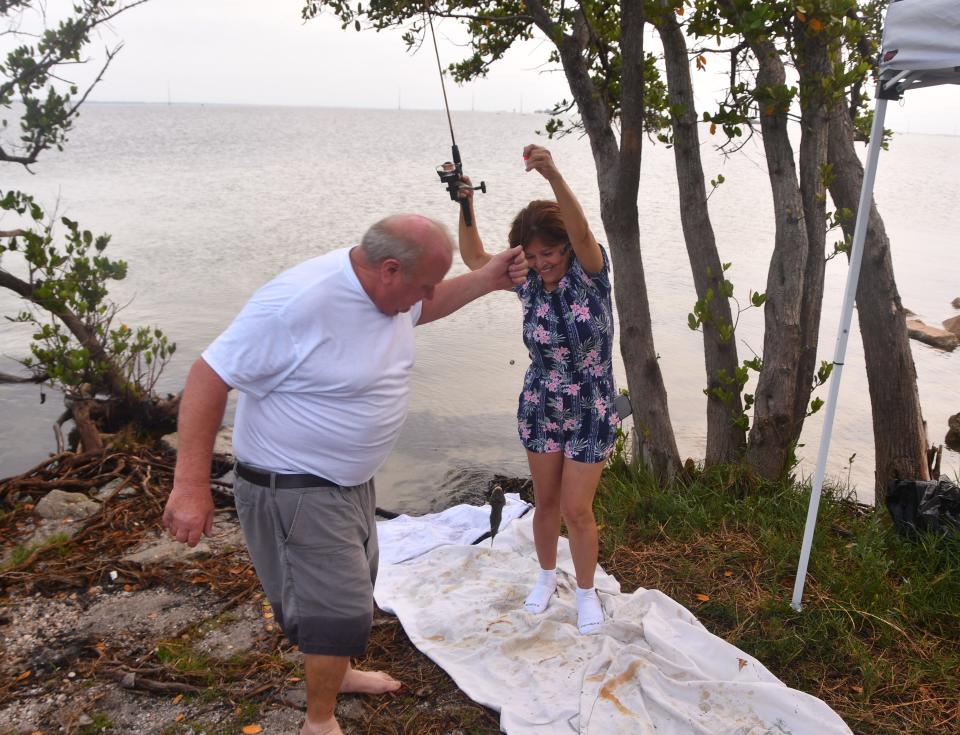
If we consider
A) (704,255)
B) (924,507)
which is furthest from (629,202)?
(924,507)

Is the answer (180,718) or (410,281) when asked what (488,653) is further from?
(410,281)

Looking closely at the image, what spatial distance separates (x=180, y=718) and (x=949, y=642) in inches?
127

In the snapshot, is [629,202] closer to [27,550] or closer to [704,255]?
[704,255]

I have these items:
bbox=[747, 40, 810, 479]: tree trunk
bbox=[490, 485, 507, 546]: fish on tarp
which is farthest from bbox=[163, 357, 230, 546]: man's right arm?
bbox=[747, 40, 810, 479]: tree trunk

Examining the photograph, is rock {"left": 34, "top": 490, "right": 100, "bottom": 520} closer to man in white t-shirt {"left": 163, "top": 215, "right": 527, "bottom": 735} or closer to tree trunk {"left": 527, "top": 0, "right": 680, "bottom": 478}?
man in white t-shirt {"left": 163, "top": 215, "right": 527, "bottom": 735}

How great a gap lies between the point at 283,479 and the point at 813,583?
8.79ft

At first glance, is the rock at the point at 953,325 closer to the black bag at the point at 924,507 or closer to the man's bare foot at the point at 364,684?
the black bag at the point at 924,507

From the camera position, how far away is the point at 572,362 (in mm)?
3391

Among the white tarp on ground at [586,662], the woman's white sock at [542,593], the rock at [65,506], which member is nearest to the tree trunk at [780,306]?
the white tarp on ground at [586,662]

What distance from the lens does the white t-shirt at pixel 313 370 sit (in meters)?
2.50

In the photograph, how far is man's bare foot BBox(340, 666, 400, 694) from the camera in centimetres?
328

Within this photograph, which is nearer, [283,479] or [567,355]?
[283,479]

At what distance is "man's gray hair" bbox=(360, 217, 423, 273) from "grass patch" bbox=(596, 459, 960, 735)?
2.28 metres

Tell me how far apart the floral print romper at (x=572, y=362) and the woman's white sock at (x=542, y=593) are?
2.50 ft
